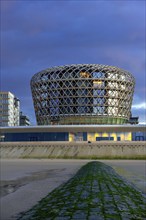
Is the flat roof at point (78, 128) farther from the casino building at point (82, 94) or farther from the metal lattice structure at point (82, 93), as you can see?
the metal lattice structure at point (82, 93)

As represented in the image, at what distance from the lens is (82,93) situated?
114m

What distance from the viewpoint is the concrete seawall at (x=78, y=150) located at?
2203 inches

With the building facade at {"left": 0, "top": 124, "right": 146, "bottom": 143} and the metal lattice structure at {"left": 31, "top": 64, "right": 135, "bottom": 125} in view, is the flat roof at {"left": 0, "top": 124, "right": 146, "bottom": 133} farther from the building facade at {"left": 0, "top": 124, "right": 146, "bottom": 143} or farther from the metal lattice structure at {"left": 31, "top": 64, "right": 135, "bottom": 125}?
the metal lattice structure at {"left": 31, "top": 64, "right": 135, "bottom": 125}

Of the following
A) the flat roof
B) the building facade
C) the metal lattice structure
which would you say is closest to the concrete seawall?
the flat roof

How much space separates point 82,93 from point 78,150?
189 feet

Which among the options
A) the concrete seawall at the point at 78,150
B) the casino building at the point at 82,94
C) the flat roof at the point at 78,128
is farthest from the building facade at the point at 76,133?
the concrete seawall at the point at 78,150

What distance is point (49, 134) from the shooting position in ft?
327

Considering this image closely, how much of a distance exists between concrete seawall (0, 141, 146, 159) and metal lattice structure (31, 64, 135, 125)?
5309cm

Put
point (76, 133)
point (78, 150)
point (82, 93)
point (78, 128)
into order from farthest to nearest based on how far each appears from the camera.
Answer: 1. point (82, 93)
2. point (76, 133)
3. point (78, 128)
4. point (78, 150)

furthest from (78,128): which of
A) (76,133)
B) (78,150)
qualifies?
(78,150)

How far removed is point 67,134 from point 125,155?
45330mm

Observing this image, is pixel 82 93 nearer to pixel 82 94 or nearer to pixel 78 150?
pixel 82 94

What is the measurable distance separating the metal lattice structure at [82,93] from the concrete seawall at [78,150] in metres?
53.1

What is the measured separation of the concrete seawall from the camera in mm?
55969
